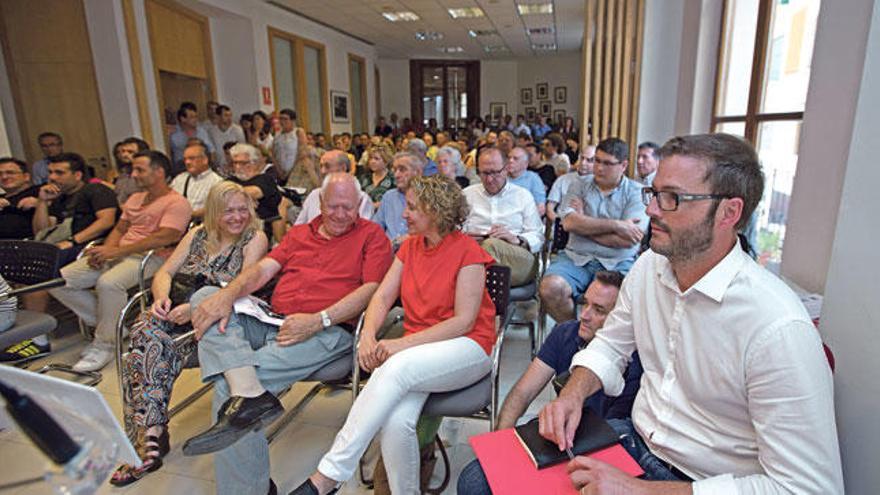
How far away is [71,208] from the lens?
345 centimetres

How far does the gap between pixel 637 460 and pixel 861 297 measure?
2.12 feet

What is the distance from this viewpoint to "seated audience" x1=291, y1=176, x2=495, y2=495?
5.30 feet

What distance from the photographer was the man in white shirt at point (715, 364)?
943 millimetres

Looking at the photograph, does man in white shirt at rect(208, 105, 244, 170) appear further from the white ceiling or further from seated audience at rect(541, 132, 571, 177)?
seated audience at rect(541, 132, 571, 177)

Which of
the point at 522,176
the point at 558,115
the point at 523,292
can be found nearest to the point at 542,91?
the point at 558,115

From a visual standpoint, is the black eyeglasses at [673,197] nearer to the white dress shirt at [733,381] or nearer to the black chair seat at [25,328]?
the white dress shirt at [733,381]

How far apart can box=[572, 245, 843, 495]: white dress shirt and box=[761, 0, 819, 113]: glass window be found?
1.93 m

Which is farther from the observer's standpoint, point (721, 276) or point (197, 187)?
point (197, 187)

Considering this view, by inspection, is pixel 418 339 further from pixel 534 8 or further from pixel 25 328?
pixel 534 8

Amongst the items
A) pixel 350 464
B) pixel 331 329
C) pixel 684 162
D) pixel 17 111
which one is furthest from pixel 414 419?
pixel 17 111

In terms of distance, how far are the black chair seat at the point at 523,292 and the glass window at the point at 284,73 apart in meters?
7.20

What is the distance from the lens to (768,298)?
1.03 meters

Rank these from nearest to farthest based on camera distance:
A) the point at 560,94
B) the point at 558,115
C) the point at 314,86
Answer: the point at 314,86 → the point at 560,94 → the point at 558,115

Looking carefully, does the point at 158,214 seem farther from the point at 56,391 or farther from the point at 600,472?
the point at 600,472
